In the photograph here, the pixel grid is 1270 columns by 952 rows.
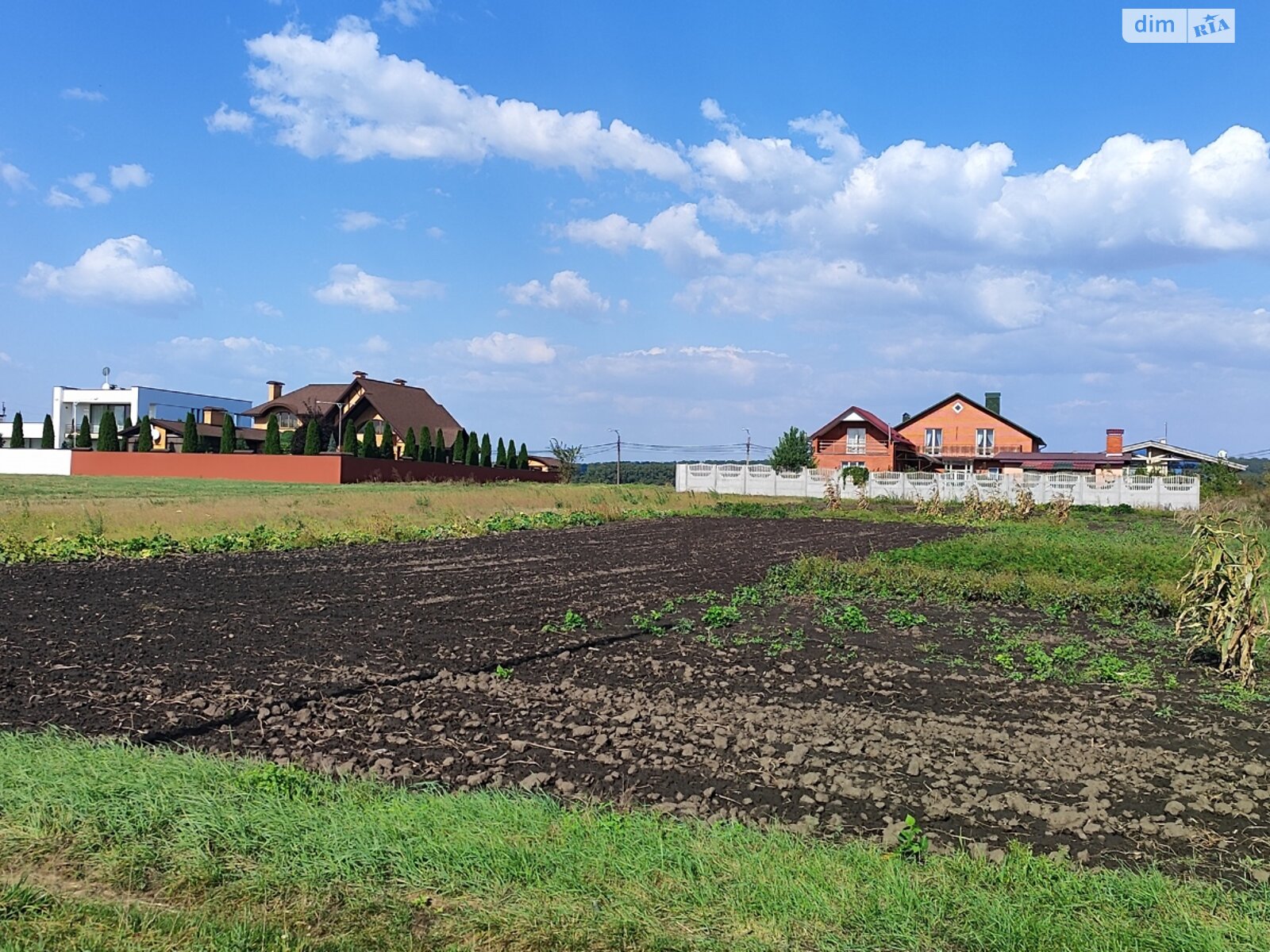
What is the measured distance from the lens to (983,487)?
46.4m

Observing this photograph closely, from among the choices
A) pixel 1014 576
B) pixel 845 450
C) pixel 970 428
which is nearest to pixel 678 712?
pixel 1014 576

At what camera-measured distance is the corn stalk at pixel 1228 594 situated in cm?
833

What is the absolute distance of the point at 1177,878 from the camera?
13.6ft

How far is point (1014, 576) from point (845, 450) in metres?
56.1

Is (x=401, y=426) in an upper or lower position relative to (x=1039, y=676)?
upper

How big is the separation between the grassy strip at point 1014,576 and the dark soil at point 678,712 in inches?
46.2

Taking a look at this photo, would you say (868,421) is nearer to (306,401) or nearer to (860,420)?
(860,420)

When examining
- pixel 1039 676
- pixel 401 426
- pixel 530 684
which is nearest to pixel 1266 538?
pixel 1039 676

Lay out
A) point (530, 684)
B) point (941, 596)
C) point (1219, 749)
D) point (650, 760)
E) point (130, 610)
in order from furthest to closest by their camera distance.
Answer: point (941, 596) < point (130, 610) < point (530, 684) < point (1219, 749) < point (650, 760)

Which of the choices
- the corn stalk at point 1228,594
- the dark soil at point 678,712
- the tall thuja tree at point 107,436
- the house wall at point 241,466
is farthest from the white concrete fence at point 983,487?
the tall thuja tree at point 107,436

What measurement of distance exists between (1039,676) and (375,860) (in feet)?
19.7

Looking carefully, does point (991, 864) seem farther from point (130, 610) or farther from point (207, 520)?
point (207, 520)

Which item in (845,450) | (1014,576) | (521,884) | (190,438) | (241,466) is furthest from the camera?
(845,450)

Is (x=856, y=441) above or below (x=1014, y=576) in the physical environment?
above
